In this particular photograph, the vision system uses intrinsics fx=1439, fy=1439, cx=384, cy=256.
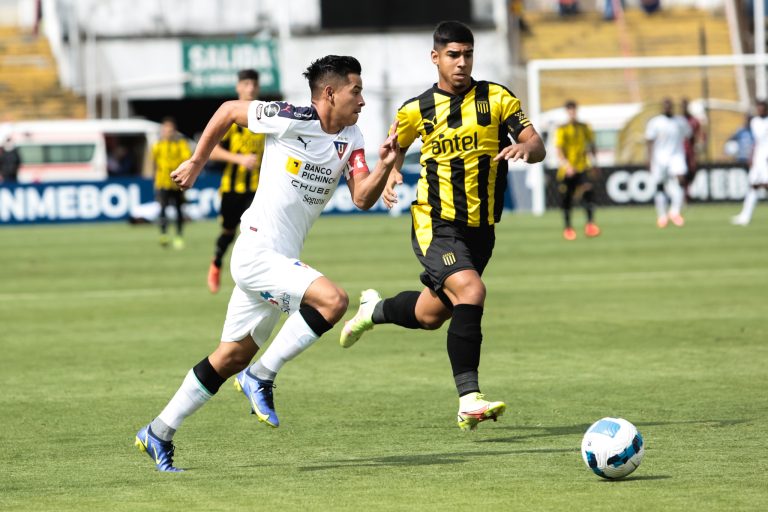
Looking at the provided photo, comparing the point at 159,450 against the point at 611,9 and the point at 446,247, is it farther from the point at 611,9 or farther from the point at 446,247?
the point at 611,9

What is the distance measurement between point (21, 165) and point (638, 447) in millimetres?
33545

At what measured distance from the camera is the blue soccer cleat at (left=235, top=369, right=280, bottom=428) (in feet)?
24.1

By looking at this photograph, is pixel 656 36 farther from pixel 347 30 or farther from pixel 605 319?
pixel 605 319

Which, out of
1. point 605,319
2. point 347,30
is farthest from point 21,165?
point 605,319

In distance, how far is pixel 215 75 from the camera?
146ft

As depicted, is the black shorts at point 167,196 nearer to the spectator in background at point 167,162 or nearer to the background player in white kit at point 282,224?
the spectator in background at point 167,162

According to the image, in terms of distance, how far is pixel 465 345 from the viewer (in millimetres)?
7645

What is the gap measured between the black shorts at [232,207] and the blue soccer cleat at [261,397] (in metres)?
8.88

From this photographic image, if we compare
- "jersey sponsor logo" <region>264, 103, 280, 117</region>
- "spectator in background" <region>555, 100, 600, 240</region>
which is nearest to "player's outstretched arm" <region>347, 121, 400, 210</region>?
"jersey sponsor logo" <region>264, 103, 280, 117</region>

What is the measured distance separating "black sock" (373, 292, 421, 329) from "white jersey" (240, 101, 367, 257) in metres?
1.55

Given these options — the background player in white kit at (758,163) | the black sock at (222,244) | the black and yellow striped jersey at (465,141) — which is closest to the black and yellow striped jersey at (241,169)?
the black sock at (222,244)

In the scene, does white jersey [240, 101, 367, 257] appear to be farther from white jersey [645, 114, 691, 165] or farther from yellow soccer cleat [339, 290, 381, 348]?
white jersey [645, 114, 691, 165]

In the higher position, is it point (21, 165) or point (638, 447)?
point (21, 165)

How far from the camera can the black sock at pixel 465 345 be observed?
7.51 m
